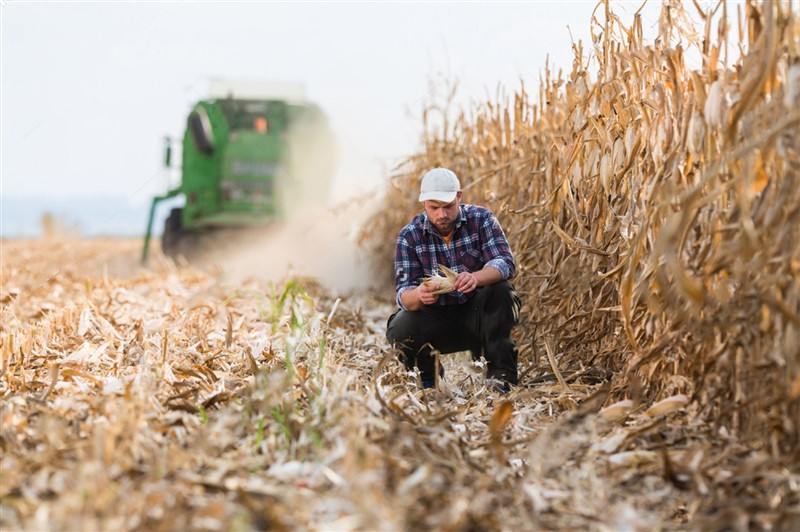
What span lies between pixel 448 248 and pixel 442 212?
30 centimetres

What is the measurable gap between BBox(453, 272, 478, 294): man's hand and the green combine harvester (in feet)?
24.6

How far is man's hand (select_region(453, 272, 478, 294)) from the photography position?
425 centimetres

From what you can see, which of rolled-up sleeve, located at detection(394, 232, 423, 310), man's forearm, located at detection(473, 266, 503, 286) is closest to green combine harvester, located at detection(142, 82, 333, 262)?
rolled-up sleeve, located at detection(394, 232, 423, 310)

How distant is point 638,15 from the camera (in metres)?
4.05

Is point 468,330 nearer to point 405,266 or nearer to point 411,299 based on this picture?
point 411,299

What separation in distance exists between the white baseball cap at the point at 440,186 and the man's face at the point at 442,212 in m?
0.05

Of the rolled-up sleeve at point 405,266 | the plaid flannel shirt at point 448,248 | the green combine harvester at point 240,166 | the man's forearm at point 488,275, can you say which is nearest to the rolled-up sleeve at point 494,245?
the plaid flannel shirt at point 448,248

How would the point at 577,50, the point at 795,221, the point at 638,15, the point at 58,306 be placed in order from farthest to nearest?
the point at 58,306 → the point at 577,50 → the point at 638,15 → the point at 795,221

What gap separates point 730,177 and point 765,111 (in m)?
0.26

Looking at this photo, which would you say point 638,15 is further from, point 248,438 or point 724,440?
point 248,438

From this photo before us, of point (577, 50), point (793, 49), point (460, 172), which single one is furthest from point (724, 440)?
point (460, 172)

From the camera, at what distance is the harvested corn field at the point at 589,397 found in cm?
245

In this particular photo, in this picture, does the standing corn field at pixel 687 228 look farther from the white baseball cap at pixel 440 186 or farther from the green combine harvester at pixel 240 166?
the green combine harvester at pixel 240 166

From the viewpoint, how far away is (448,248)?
4625 mm
